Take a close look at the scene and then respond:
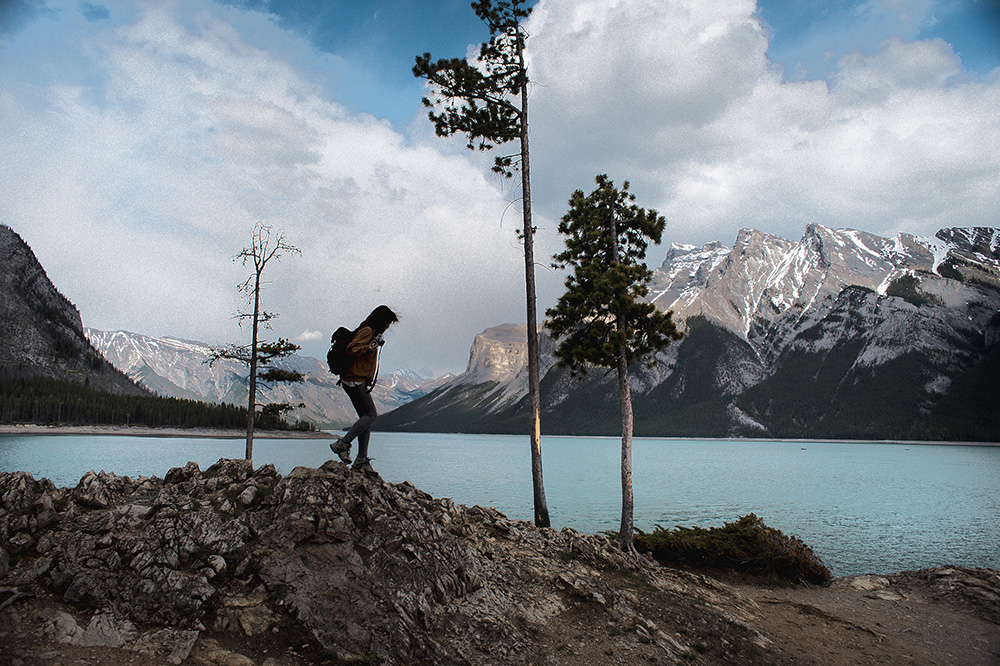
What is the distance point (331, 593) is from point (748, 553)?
14945 millimetres

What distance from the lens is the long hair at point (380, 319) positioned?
10289 mm

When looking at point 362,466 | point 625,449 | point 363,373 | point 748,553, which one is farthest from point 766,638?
point 363,373

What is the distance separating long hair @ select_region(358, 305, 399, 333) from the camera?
10.3 m

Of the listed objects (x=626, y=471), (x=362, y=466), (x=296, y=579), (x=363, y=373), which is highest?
(x=363, y=373)

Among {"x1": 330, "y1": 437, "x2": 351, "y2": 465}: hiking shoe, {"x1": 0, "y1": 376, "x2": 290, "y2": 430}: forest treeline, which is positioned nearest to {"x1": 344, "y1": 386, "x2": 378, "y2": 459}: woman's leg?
{"x1": 330, "y1": 437, "x2": 351, "y2": 465}: hiking shoe

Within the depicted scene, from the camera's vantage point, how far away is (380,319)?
10.3 m

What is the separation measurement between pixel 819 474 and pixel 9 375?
222202 mm

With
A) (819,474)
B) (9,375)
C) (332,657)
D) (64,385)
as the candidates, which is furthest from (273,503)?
(9,375)

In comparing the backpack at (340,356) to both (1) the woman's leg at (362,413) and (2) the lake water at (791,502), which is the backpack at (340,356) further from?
(2) the lake water at (791,502)

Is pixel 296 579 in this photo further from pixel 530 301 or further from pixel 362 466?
pixel 530 301

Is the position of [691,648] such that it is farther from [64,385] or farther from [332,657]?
[64,385]

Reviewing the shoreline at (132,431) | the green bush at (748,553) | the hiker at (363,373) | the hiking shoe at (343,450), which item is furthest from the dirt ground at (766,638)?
the shoreline at (132,431)

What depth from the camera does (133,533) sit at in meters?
8.41

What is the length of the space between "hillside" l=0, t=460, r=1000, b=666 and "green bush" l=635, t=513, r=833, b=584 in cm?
442
